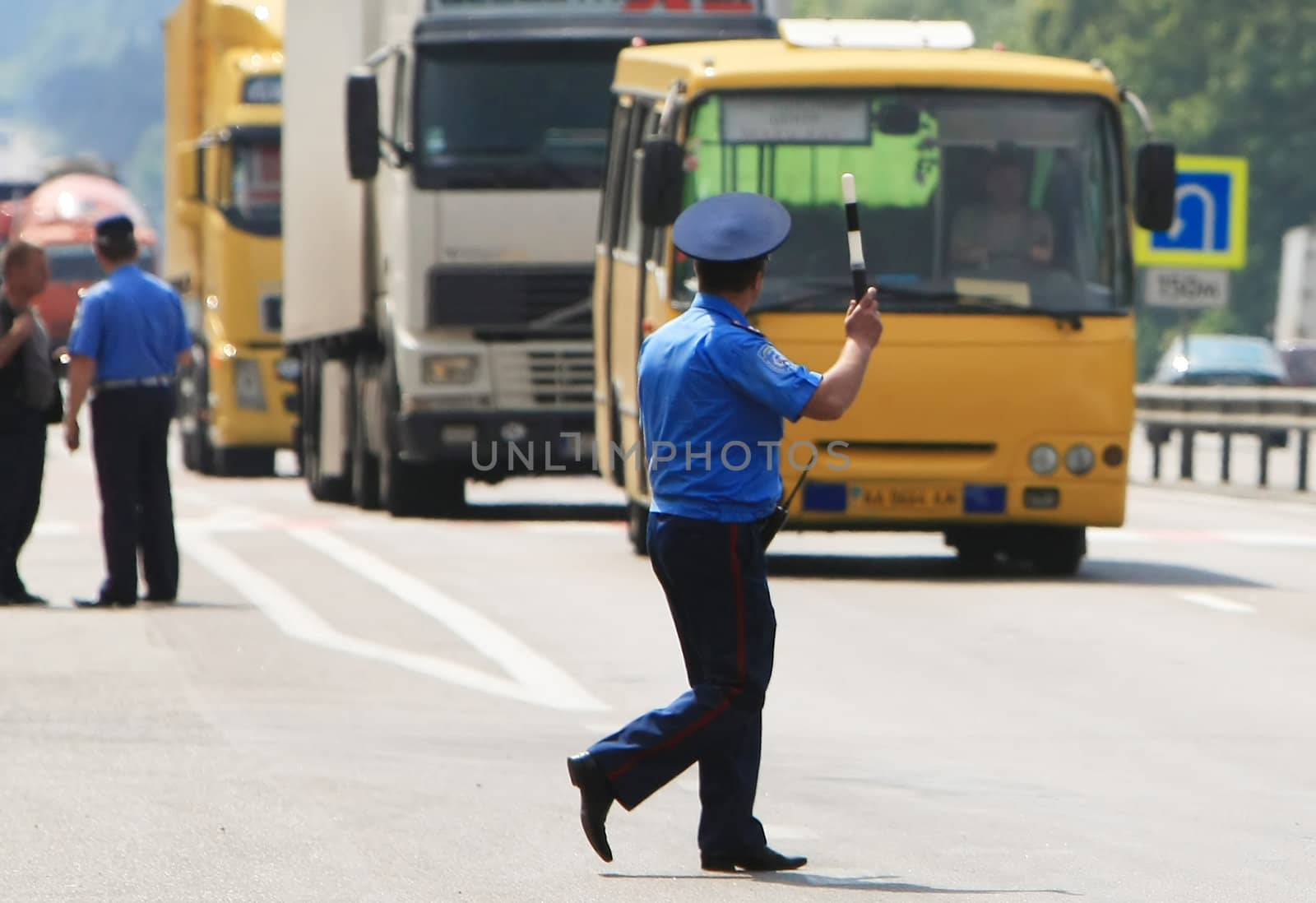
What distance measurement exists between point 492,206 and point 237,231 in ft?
29.2

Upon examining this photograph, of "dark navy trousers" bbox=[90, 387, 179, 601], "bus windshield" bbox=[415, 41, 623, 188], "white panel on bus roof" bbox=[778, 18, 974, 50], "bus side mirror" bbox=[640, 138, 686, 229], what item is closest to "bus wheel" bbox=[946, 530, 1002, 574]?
"white panel on bus roof" bbox=[778, 18, 974, 50]

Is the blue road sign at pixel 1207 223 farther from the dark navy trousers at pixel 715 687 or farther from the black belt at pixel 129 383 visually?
the dark navy trousers at pixel 715 687

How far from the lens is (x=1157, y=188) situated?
55.4ft

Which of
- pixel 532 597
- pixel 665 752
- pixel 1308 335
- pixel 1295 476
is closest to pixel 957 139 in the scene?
pixel 532 597

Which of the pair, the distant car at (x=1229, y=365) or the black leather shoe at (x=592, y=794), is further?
the distant car at (x=1229, y=365)

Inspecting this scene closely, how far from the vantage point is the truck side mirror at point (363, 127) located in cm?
2012

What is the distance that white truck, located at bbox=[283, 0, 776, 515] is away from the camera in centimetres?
2064

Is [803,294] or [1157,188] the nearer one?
[803,294]

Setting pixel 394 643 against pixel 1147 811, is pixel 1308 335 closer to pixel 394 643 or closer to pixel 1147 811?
pixel 394 643

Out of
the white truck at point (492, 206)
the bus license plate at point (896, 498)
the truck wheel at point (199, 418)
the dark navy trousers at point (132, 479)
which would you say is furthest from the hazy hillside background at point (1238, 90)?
the dark navy trousers at point (132, 479)

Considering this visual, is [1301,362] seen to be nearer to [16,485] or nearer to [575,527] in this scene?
[575,527]

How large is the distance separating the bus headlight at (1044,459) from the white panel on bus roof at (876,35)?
7.57ft

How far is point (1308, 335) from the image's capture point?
5941 cm

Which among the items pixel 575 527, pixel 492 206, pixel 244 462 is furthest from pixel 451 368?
pixel 244 462
